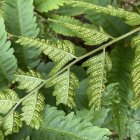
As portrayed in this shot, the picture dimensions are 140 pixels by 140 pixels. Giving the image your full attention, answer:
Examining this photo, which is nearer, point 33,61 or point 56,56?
point 56,56

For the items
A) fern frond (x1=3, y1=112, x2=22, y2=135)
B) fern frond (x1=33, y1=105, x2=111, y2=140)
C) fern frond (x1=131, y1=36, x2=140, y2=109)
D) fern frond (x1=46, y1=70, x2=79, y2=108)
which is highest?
fern frond (x1=131, y1=36, x2=140, y2=109)

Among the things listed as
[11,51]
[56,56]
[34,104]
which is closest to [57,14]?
[11,51]

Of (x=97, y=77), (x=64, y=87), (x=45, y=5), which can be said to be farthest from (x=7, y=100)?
(x=45, y=5)

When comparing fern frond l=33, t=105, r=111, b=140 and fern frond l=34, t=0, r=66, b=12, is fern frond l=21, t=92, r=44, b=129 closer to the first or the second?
fern frond l=33, t=105, r=111, b=140

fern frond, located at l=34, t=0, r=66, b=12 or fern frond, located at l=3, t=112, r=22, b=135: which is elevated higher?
fern frond, located at l=34, t=0, r=66, b=12

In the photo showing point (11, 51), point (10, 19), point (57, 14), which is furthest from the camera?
point (57, 14)

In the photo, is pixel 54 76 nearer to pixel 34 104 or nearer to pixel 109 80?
pixel 34 104

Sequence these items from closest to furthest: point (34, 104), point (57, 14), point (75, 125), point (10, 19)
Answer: point (34, 104)
point (75, 125)
point (10, 19)
point (57, 14)

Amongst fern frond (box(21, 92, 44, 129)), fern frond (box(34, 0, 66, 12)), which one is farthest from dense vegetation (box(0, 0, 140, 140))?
fern frond (box(34, 0, 66, 12))
